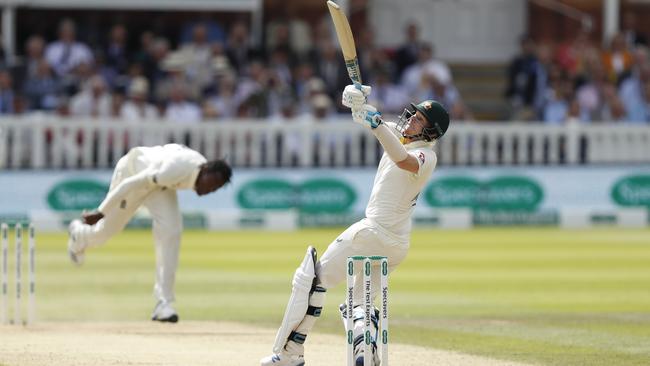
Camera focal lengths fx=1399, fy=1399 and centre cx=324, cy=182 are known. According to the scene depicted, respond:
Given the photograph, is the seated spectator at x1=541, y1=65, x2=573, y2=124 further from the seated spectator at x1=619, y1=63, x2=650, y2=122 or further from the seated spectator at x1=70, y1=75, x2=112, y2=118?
the seated spectator at x1=70, y1=75, x2=112, y2=118

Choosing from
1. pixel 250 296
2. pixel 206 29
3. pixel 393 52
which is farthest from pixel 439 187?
pixel 250 296

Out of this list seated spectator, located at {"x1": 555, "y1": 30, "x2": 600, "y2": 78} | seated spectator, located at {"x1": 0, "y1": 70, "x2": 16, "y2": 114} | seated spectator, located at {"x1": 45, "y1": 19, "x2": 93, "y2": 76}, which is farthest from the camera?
seated spectator, located at {"x1": 555, "y1": 30, "x2": 600, "y2": 78}

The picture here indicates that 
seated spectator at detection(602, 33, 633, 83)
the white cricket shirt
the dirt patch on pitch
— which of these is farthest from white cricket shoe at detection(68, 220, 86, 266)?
seated spectator at detection(602, 33, 633, 83)

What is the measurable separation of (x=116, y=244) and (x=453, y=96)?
613 cm

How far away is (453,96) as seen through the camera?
65.8 feet

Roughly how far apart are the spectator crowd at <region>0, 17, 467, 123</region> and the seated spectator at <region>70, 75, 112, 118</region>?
0.01m

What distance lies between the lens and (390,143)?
6953 mm

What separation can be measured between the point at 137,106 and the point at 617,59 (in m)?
7.26

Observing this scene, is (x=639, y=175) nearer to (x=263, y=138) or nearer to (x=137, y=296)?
(x=263, y=138)

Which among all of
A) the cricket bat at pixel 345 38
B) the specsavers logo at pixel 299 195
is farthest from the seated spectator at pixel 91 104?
the cricket bat at pixel 345 38

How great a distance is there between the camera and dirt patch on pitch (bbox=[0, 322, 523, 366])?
797 cm

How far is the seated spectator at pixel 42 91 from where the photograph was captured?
18.7 meters

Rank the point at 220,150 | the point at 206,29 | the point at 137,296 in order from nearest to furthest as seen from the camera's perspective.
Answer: the point at 137,296
the point at 220,150
the point at 206,29

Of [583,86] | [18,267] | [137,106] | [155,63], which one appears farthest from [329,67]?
[18,267]
